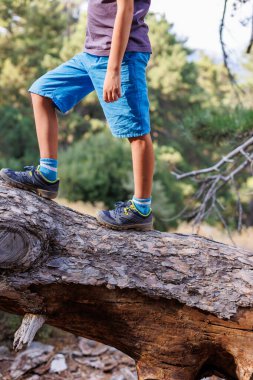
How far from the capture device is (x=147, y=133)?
2.07 m

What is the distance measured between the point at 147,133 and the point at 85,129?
13.5 metres

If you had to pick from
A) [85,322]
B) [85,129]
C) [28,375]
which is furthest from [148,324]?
[85,129]

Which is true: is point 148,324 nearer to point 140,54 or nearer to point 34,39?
point 140,54

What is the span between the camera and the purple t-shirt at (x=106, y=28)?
1.98 m

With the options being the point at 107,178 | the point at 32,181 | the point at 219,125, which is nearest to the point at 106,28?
the point at 32,181

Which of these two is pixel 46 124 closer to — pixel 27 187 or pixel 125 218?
pixel 27 187

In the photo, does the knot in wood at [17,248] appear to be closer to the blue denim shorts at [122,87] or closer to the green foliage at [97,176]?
the blue denim shorts at [122,87]

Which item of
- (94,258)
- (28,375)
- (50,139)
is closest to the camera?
(94,258)

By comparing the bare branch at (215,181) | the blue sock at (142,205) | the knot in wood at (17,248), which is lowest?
the bare branch at (215,181)

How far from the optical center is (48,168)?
215 cm

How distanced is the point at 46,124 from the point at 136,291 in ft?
2.48

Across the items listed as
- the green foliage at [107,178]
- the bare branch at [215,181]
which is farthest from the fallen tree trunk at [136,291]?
the green foliage at [107,178]

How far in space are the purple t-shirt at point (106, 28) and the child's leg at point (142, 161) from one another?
0.35 m

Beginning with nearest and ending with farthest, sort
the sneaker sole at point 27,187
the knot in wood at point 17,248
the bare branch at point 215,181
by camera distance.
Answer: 1. the knot in wood at point 17,248
2. the sneaker sole at point 27,187
3. the bare branch at point 215,181
